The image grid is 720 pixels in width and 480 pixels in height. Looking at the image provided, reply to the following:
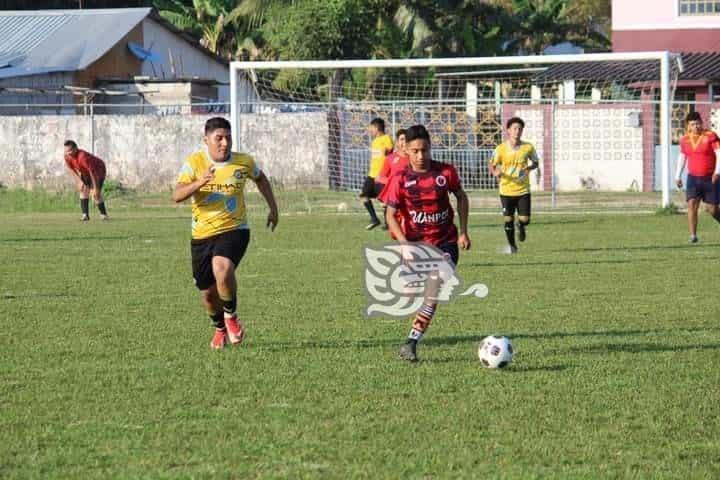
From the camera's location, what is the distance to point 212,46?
5347 cm

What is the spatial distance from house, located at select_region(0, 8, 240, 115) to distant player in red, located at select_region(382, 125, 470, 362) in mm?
29631

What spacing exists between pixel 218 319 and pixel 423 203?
1902 millimetres

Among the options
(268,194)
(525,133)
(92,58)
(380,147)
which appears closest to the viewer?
(268,194)

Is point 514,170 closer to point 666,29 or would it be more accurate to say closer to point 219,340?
point 219,340

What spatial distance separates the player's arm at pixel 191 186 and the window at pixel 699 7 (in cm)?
3028

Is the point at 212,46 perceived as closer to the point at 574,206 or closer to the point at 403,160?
the point at 574,206

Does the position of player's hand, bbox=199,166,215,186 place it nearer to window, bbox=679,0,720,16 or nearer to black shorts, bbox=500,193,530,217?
black shorts, bbox=500,193,530,217

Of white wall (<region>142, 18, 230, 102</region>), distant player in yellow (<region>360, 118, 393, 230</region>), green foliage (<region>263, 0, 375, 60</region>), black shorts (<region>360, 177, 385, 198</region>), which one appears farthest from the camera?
white wall (<region>142, 18, 230, 102</region>)

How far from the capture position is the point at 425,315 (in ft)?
32.3

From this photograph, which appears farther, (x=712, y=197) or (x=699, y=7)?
(x=699, y=7)

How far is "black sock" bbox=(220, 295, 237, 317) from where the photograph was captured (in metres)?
10.4

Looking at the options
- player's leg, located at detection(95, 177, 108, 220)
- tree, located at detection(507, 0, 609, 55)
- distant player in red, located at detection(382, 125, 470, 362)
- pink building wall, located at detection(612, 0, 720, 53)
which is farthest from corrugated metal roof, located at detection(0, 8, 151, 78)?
distant player in red, located at detection(382, 125, 470, 362)

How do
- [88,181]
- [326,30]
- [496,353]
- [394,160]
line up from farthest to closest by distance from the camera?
[326,30] → [88,181] → [394,160] → [496,353]

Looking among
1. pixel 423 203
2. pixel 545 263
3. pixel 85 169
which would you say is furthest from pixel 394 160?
pixel 423 203
